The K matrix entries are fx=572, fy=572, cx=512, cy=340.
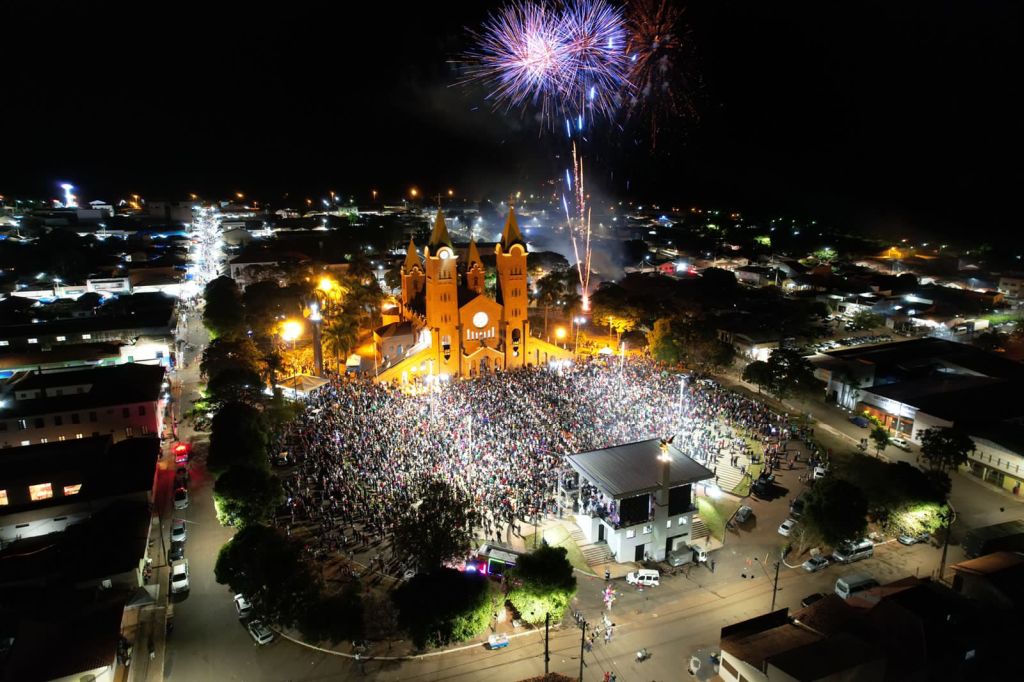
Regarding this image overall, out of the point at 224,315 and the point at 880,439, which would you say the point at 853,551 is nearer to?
the point at 880,439

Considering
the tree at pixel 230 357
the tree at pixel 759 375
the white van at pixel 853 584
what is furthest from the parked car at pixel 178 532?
the tree at pixel 759 375

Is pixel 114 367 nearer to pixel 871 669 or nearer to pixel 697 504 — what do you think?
pixel 697 504

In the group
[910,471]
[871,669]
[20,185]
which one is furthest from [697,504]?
[20,185]

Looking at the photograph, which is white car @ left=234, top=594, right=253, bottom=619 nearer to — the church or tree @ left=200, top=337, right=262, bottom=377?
tree @ left=200, top=337, right=262, bottom=377

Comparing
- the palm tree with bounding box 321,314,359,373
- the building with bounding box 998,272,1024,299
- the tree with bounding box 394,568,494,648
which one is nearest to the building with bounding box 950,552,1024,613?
the tree with bounding box 394,568,494,648

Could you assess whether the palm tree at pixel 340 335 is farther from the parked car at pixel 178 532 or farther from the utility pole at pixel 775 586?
the utility pole at pixel 775 586

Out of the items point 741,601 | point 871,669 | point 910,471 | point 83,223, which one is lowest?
point 741,601
